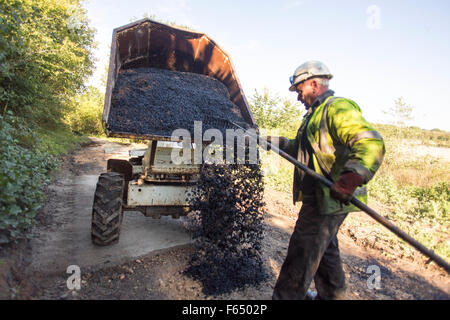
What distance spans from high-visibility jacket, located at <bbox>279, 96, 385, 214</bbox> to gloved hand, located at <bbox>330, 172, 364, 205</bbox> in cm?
4

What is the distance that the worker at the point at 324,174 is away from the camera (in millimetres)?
1946

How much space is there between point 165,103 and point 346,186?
120 inches

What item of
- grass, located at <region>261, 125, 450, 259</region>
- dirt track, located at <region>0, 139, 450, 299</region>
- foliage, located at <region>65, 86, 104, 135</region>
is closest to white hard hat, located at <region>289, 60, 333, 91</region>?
dirt track, located at <region>0, 139, 450, 299</region>

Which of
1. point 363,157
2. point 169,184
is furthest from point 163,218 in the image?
point 363,157

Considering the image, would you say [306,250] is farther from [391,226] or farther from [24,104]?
[24,104]

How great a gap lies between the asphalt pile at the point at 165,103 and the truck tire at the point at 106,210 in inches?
29.4

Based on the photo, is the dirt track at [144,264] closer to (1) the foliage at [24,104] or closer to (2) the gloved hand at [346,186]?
(1) the foliage at [24,104]

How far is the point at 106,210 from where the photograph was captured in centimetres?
343

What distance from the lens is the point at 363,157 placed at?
1.91 m

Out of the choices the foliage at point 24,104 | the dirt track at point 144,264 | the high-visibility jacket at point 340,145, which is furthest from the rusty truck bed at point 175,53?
the dirt track at point 144,264

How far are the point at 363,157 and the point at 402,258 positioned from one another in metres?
3.38

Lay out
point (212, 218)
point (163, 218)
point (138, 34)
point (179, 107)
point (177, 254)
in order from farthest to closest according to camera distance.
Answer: point (163, 218) → point (138, 34) → point (179, 107) → point (177, 254) → point (212, 218)
